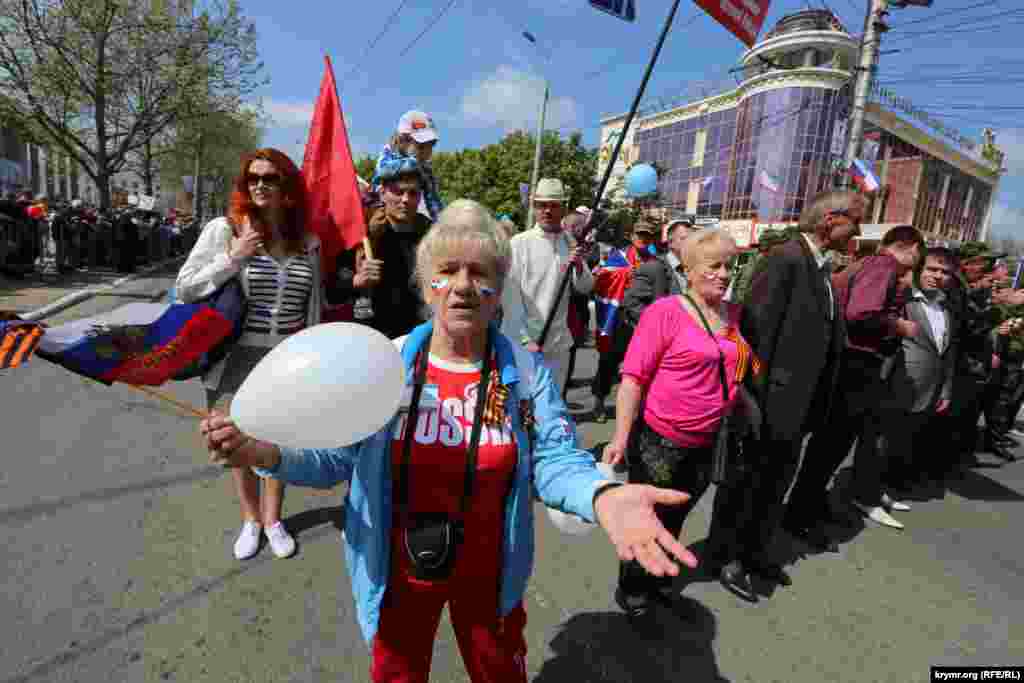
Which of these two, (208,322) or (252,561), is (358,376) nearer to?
(208,322)

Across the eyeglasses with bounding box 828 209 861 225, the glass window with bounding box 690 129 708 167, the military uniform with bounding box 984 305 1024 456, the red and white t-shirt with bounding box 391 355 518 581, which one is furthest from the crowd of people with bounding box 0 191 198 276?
the glass window with bounding box 690 129 708 167

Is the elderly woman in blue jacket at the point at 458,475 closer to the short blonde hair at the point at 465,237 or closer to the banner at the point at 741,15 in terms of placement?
the short blonde hair at the point at 465,237

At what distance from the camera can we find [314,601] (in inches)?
95.9

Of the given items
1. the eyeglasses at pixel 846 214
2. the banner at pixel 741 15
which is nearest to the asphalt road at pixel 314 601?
the eyeglasses at pixel 846 214

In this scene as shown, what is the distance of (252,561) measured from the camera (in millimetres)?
2691

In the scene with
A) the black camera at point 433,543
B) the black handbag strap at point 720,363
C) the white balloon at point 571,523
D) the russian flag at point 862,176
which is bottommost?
the black camera at point 433,543

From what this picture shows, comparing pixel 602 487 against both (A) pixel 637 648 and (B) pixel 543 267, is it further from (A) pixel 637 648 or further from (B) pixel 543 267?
(B) pixel 543 267

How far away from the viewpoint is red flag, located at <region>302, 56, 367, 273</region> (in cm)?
265

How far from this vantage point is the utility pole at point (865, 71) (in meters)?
9.76

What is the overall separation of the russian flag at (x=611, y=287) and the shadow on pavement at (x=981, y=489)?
3549 mm

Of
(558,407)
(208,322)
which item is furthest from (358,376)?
(208,322)

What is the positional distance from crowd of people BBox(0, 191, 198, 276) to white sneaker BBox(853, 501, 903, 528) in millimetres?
13515

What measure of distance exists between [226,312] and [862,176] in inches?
523

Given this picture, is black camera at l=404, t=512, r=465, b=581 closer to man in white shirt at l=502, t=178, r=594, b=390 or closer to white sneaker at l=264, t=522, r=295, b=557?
white sneaker at l=264, t=522, r=295, b=557
